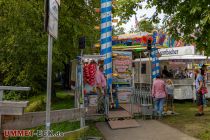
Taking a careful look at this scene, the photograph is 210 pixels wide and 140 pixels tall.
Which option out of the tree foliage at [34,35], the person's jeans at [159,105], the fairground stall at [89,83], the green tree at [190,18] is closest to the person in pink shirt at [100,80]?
the fairground stall at [89,83]

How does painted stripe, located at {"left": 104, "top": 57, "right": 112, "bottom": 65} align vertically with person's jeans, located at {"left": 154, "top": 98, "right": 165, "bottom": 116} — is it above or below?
above

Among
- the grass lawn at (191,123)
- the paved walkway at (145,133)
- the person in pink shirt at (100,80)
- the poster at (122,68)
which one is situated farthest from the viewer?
the poster at (122,68)

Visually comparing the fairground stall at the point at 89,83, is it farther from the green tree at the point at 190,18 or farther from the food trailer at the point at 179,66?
the food trailer at the point at 179,66

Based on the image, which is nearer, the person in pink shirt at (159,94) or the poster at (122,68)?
the person in pink shirt at (159,94)

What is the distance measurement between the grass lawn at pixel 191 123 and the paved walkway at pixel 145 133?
0.35 meters

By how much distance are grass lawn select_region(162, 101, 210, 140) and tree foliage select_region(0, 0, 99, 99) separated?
6082mm

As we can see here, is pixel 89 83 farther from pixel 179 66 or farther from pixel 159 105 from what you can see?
pixel 179 66

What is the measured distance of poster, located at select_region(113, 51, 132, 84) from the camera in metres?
16.0

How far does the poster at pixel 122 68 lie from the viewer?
1605 centimetres

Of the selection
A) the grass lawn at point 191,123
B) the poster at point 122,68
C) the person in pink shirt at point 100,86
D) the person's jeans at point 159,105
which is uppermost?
the poster at point 122,68

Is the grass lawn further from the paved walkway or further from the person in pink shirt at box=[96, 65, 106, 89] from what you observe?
the person in pink shirt at box=[96, 65, 106, 89]

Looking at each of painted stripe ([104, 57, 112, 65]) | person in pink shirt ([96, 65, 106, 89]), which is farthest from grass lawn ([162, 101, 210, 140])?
painted stripe ([104, 57, 112, 65])

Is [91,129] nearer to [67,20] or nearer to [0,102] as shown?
[0,102]

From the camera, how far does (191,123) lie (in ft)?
39.9
